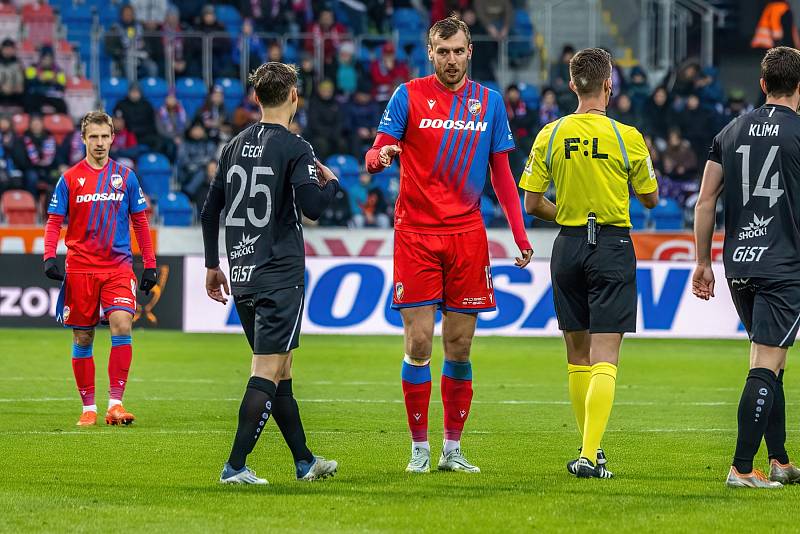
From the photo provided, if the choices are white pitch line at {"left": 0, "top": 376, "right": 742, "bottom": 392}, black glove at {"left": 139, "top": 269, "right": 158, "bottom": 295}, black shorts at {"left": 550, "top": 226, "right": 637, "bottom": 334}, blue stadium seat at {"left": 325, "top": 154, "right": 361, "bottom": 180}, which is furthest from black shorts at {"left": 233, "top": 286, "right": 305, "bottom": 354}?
blue stadium seat at {"left": 325, "top": 154, "right": 361, "bottom": 180}

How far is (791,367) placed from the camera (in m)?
14.6

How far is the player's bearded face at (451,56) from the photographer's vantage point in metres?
7.36

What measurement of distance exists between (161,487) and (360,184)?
16.2 metres

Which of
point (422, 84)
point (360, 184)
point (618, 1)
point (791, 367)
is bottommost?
point (791, 367)

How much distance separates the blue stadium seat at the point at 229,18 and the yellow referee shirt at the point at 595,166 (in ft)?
65.7

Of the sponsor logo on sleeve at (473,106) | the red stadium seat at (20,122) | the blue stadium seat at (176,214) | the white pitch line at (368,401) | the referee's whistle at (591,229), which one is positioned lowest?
the white pitch line at (368,401)

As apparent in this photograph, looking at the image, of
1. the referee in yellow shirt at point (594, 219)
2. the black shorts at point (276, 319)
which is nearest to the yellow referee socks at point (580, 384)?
the referee in yellow shirt at point (594, 219)

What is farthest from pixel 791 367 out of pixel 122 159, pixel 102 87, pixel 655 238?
pixel 102 87

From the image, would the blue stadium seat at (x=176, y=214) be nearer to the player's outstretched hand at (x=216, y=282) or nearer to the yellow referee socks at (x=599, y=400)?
the player's outstretched hand at (x=216, y=282)

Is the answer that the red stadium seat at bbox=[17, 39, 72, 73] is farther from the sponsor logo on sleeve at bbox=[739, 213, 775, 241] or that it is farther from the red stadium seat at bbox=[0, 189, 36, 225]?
the sponsor logo on sleeve at bbox=[739, 213, 775, 241]

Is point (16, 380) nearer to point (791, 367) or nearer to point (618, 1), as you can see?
point (791, 367)

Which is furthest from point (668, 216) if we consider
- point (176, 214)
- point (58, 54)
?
point (58, 54)

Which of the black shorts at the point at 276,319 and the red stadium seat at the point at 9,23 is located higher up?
the red stadium seat at the point at 9,23

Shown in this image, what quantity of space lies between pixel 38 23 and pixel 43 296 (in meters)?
9.69
